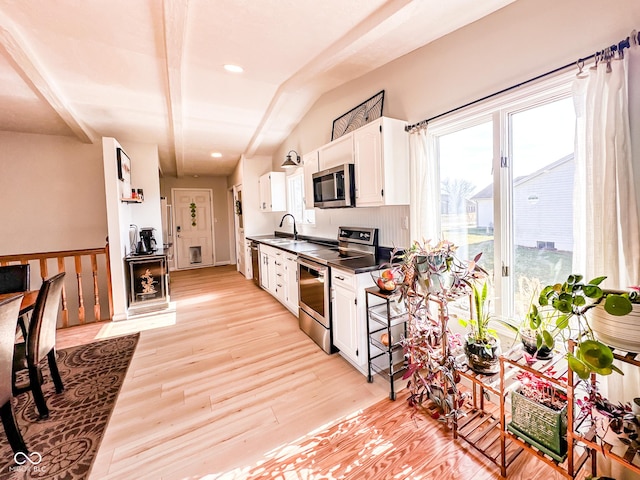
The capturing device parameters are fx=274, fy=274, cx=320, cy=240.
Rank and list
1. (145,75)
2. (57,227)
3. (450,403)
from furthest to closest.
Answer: (57,227) < (145,75) < (450,403)

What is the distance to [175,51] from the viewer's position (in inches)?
90.0

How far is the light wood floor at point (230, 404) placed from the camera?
153 centimetres

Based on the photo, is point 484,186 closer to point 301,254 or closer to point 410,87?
point 410,87

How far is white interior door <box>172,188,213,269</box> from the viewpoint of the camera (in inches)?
291

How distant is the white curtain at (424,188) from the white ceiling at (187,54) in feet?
2.61

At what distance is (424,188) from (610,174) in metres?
1.09

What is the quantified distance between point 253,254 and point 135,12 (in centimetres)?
386

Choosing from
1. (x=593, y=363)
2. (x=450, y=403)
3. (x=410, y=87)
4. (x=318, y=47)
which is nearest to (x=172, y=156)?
(x=318, y=47)

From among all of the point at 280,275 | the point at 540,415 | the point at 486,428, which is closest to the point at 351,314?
the point at 486,428

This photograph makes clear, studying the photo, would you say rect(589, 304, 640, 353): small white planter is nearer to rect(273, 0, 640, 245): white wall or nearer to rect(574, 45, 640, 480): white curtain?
rect(574, 45, 640, 480): white curtain

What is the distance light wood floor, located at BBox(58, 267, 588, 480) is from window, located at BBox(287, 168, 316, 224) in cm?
182

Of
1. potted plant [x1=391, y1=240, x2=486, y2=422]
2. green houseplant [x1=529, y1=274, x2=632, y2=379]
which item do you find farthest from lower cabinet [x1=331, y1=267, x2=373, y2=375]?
green houseplant [x1=529, y1=274, x2=632, y2=379]

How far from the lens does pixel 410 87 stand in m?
2.39

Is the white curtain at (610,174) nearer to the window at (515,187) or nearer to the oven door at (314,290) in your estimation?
the window at (515,187)
